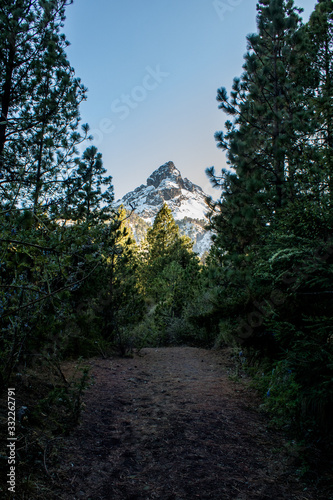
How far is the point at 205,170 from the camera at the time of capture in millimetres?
7320

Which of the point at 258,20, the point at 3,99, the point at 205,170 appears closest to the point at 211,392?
the point at 205,170

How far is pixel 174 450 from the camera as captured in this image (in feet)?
8.52

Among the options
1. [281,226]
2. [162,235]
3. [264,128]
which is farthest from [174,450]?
[162,235]

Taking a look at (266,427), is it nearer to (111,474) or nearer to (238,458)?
(238,458)

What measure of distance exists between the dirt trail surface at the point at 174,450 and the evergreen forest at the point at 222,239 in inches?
10.9

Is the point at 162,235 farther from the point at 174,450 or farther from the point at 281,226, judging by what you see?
the point at 174,450

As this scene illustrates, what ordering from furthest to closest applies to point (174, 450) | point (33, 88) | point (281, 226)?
point (33, 88) → point (281, 226) → point (174, 450)

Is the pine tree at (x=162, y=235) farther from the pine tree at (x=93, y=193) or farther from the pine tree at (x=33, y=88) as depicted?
the pine tree at (x=33, y=88)

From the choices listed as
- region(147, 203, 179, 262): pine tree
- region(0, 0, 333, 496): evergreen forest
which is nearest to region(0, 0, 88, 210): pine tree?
region(0, 0, 333, 496): evergreen forest

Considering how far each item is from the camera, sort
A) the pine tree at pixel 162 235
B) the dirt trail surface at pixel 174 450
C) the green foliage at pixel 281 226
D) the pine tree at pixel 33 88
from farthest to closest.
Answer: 1. the pine tree at pixel 162 235
2. the pine tree at pixel 33 88
3. the green foliage at pixel 281 226
4. the dirt trail surface at pixel 174 450

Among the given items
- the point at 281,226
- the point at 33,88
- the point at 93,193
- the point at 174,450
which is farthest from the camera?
the point at 93,193

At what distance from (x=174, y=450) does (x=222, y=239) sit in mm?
5500

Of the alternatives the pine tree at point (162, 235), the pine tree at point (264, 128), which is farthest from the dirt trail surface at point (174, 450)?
the pine tree at point (162, 235)

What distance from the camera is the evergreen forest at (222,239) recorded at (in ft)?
8.14
